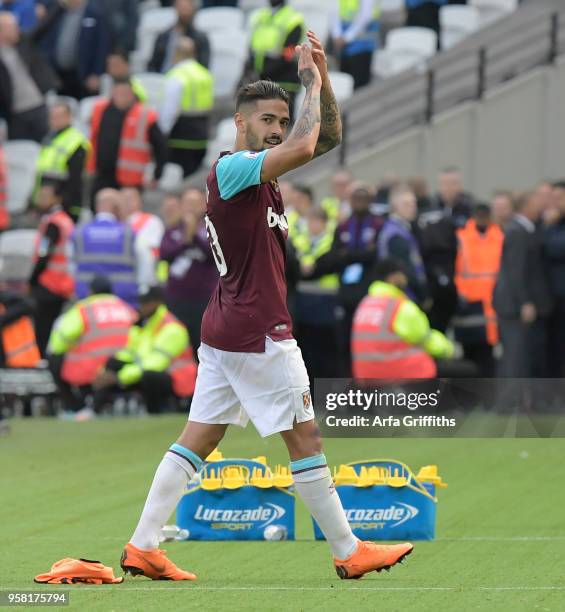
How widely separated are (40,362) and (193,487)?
330 inches

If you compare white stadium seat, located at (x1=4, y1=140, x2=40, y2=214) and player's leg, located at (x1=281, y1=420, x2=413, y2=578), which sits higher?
white stadium seat, located at (x1=4, y1=140, x2=40, y2=214)

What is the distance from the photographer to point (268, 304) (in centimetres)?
745

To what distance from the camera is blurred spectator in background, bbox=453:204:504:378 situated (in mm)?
17125

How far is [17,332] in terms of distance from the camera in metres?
17.1

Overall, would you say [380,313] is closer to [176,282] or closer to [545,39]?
[176,282]

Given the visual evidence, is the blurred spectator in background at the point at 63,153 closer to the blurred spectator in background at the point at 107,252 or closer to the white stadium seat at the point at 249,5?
the blurred spectator in background at the point at 107,252

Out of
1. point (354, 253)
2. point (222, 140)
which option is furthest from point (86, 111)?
point (354, 253)

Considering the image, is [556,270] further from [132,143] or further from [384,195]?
[132,143]

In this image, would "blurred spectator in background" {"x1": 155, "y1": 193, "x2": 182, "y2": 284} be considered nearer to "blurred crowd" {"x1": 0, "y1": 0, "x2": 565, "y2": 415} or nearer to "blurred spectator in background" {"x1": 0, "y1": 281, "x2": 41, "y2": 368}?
"blurred crowd" {"x1": 0, "y1": 0, "x2": 565, "y2": 415}

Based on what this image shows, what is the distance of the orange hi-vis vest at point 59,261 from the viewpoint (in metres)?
17.7

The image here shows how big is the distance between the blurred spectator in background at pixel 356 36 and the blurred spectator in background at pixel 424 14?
17.4 inches

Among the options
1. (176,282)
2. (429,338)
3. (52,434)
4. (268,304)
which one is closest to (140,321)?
(176,282)

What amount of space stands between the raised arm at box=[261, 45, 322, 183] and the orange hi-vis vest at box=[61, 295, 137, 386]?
379 inches

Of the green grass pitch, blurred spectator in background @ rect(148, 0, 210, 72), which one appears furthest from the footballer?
blurred spectator in background @ rect(148, 0, 210, 72)
